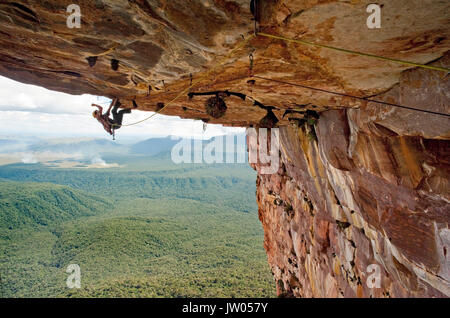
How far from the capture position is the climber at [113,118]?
7062mm

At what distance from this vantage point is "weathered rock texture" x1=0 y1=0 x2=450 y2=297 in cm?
269

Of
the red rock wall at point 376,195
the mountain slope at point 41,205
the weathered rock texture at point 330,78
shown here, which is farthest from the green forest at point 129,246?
the weathered rock texture at point 330,78

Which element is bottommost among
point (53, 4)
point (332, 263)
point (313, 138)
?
point (332, 263)

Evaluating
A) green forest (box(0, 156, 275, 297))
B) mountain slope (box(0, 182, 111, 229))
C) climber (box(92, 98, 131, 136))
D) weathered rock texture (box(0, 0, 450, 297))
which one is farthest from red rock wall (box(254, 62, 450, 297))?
mountain slope (box(0, 182, 111, 229))

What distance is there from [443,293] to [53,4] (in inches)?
363

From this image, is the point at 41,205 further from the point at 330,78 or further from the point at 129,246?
the point at 330,78

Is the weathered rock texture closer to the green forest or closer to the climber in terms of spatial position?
the climber

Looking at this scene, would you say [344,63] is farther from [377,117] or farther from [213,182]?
[213,182]

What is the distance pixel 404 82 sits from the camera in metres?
4.12

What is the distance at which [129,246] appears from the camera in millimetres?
62531

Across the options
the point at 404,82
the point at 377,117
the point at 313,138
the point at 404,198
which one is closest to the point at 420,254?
the point at 404,198

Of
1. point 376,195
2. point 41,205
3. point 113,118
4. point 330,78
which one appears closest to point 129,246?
point 113,118

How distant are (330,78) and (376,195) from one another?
403cm

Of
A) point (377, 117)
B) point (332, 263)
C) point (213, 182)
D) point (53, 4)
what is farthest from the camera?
point (213, 182)
